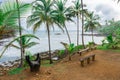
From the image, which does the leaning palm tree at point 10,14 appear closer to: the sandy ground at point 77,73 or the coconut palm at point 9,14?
the coconut palm at point 9,14

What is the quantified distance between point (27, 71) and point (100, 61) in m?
6.58

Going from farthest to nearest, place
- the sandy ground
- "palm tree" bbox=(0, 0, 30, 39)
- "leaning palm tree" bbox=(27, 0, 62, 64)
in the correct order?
"leaning palm tree" bbox=(27, 0, 62, 64) → the sandy ground → "palm tree" bbox=(0, 0, 30, 39)

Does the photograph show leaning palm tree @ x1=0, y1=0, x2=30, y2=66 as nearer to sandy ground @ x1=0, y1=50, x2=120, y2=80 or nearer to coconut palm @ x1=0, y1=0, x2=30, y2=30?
coconut palm @ x1=0, y1=0, x2=30, y2=30

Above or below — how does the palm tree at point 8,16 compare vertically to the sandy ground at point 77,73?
above

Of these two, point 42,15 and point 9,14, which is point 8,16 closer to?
point 9,14

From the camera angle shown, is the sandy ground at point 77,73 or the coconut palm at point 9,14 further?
the sandy ground at point 77,73

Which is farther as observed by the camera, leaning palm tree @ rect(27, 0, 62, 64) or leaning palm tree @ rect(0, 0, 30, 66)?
leaning palm tree @ rect(27, 0, 62, 64)

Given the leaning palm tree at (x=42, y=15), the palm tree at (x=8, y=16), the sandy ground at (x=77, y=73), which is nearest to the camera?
the palm tree at (x=8, y=16)

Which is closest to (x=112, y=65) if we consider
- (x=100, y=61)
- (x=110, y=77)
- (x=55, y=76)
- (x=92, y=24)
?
(x=100, y=61)

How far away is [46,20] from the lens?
28188mm

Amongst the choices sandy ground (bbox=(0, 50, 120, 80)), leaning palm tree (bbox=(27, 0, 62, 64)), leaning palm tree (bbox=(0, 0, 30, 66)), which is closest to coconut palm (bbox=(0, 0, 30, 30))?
leaning palm tree (bbox=(0, 0, 30, 66))

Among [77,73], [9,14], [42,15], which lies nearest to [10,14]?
[9,14]

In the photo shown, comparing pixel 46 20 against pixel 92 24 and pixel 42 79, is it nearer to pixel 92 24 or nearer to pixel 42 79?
pixel 42 79

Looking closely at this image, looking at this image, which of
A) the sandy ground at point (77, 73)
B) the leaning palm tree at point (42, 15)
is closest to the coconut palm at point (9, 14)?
the sandy ground at point (77, 73)
